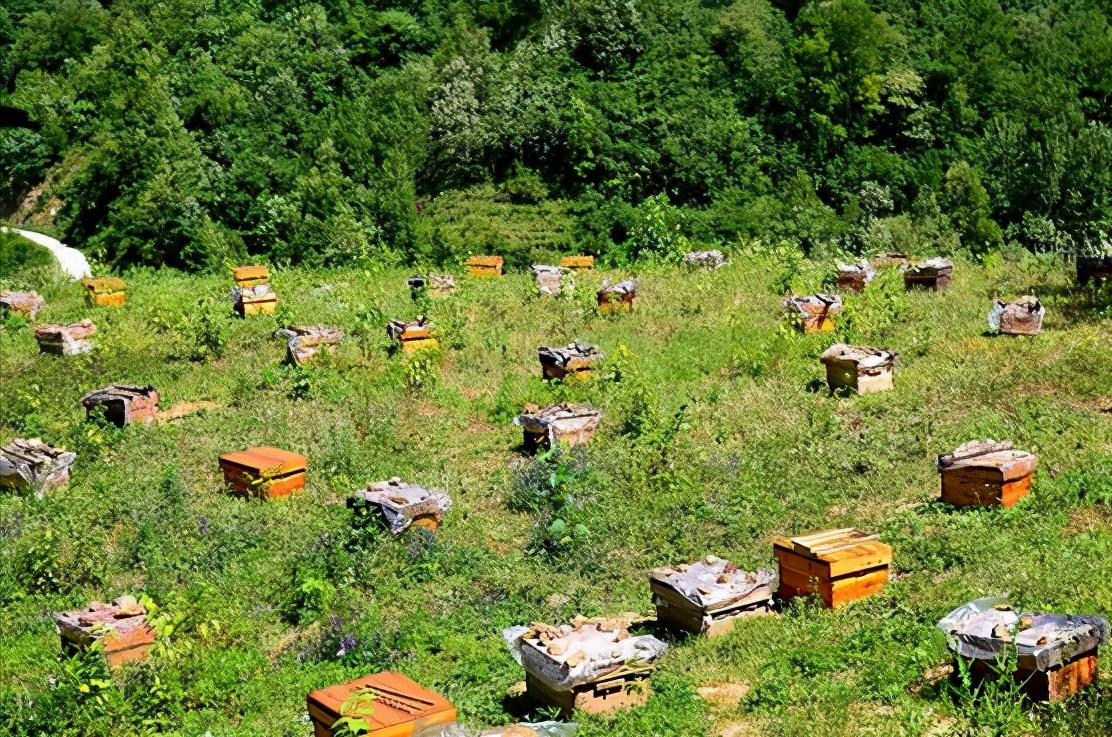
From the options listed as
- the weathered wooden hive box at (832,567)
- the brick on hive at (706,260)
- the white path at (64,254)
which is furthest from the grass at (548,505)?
the white path at (64,254)

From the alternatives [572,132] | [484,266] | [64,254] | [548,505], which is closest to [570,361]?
[548,505]

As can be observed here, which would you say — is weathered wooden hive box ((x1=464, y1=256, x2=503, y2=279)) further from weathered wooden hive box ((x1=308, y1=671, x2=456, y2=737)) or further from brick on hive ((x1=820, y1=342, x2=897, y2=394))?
weathered wooden hive box ((x1=308, y1=671, x2=456, y2=737))

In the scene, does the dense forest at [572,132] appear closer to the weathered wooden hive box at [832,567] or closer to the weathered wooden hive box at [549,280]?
the weathered wooden hive box at [549,280]

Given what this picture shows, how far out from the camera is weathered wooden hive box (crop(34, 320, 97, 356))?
18484 mm

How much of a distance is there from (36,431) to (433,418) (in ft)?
16.3

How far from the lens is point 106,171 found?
89.8 feet

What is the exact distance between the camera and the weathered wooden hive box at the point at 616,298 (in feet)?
60.4

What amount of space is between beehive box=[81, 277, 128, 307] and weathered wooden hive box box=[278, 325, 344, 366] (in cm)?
530

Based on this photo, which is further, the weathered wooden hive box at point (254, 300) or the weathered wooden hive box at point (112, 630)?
the weathered wooden hive box at point (254, 300)

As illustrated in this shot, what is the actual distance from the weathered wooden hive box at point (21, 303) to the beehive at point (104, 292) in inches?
31.7

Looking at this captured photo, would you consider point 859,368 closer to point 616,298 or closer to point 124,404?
point 616,298

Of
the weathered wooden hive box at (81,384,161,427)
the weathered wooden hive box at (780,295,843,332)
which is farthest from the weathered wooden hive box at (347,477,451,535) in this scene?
the weathered wooden hive box at (780,295,843,332)

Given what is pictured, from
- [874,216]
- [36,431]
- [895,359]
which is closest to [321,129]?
[874,216]

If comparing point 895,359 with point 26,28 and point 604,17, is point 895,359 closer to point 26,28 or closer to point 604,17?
point 604,17
